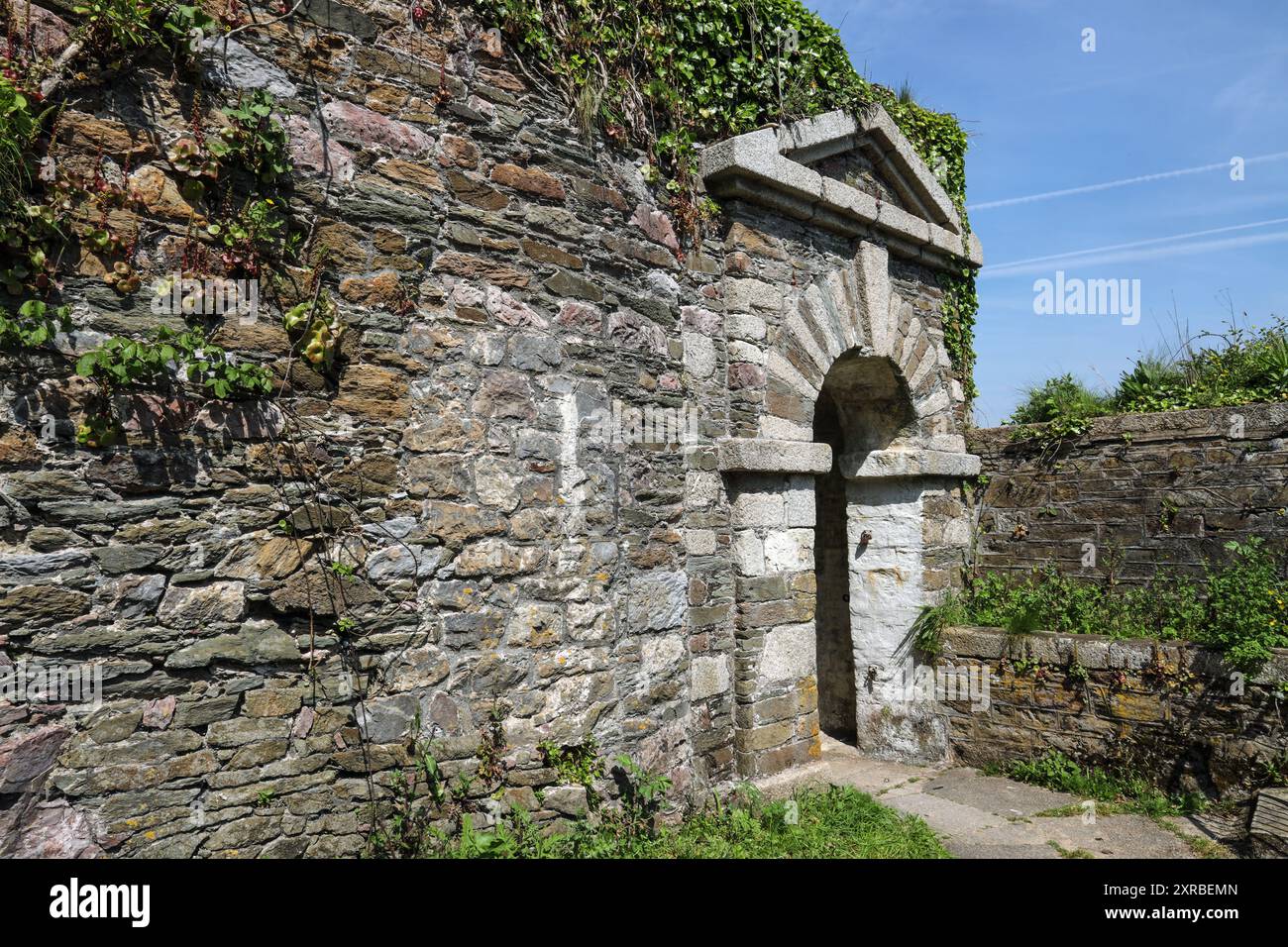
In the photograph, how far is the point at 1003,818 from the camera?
16.5 ft

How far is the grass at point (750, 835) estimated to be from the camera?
138 inches

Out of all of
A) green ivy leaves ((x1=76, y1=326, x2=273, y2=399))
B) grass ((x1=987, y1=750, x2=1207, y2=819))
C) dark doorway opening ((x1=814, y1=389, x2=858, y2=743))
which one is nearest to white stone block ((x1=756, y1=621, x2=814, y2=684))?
grass ((x1=987, y1=750, x2=1207, y2=819))

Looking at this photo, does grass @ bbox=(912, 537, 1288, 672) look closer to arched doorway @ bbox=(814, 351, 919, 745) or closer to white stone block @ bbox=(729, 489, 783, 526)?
arched doorway @ bbox=(814, 351, 919, 745)

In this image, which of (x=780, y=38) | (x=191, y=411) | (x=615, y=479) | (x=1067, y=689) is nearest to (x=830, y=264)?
(x=780, y=38)

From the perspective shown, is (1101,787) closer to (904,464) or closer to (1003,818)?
(1003,818)

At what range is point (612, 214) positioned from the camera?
4.34 m

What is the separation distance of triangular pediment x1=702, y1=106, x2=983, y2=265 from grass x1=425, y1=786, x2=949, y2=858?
12.1 ft

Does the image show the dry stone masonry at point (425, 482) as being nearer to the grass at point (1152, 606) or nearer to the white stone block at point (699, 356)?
the white stone block at point (699, 356)

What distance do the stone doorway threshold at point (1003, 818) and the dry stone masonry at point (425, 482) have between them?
2.80 ft

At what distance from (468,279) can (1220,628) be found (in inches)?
202

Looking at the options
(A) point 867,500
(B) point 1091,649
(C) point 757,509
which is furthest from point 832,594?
(C) point 757,509

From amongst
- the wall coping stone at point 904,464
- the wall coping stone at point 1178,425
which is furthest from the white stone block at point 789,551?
the wall coping stone at point 1178,425
